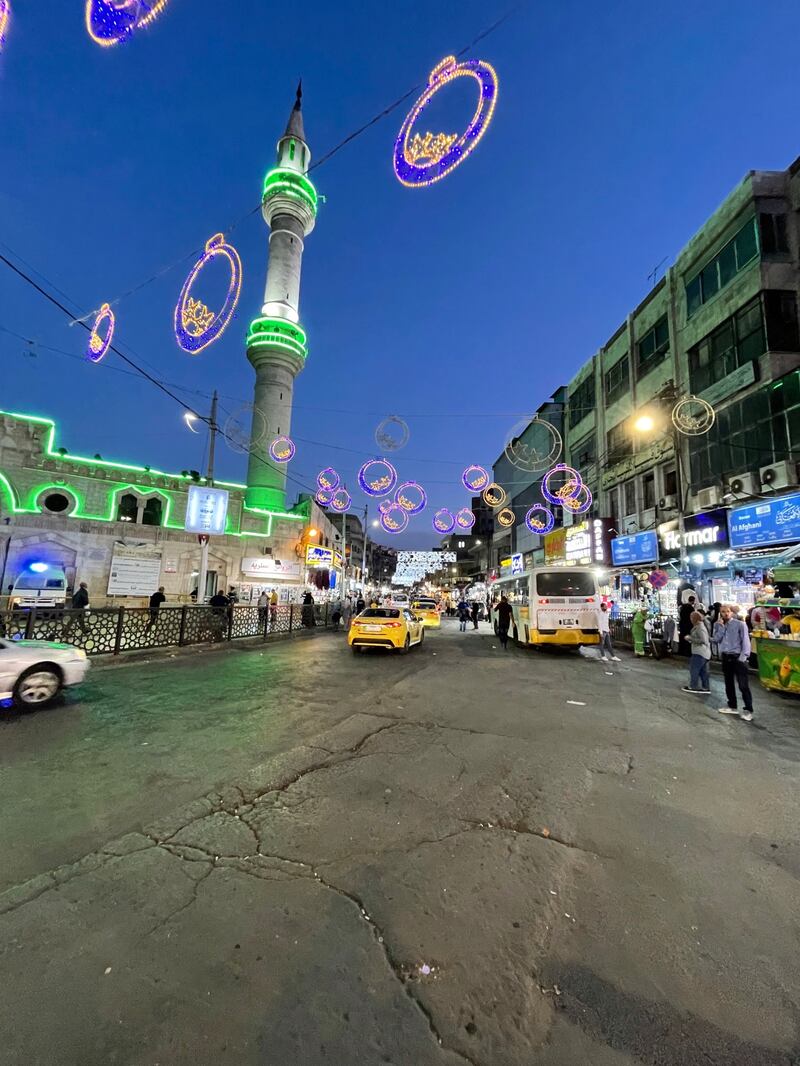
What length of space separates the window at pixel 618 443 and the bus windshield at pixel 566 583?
1327cm

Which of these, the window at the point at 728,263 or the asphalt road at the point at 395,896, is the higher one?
the window at the point at 728,263

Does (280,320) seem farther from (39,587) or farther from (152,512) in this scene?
(39,587)

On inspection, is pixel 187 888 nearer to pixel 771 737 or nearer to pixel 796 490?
pixel 771 737

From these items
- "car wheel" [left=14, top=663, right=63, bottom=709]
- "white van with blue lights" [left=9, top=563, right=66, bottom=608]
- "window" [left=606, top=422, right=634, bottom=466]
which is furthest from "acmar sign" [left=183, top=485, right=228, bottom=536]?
"window" [left=606, top=422, right=634, bottom=466]

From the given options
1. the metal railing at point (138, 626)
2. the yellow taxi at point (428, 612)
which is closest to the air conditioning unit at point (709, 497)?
the yellow taxi at point (428, 612)

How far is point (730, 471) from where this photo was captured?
57.4ft

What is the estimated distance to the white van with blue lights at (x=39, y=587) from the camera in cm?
1905

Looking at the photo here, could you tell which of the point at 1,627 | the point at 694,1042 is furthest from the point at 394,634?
the point at 694,1042

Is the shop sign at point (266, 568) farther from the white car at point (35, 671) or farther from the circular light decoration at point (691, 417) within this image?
the circular light decoration at point (691, 417)

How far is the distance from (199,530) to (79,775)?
62.2ft

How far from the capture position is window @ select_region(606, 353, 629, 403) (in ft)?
88.4

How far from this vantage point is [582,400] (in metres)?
32.5

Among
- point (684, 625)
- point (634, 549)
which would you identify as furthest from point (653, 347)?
point (684, 625)

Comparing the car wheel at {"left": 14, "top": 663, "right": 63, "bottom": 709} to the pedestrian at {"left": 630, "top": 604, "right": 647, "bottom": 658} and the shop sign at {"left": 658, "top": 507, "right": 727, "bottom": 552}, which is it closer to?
the pedestrian at {"left": 630, "top": 604, "right": 647, "bottom": 658}
